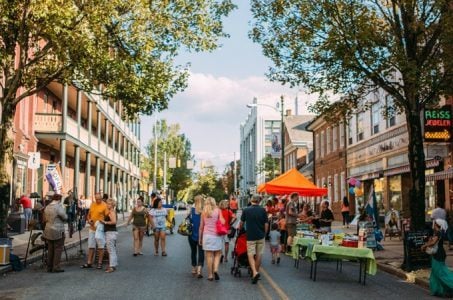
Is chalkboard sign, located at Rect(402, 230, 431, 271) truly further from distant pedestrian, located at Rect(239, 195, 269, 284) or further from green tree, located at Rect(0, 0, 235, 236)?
green tree, located at Rect(0, 0, 235, 236)

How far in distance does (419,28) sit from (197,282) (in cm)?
869

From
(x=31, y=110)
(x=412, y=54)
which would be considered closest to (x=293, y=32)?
(x=412, y=54)

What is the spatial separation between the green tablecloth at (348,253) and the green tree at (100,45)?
694 centimetres

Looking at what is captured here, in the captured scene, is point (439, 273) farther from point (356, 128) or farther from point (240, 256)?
point (356, 128)

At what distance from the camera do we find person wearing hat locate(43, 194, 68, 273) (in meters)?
12.9

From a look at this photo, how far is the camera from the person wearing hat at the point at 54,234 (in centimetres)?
1286

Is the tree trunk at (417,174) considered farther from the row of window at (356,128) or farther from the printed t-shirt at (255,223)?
the row of window at (356,128)

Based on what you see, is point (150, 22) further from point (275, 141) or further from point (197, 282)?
point (275, 141)

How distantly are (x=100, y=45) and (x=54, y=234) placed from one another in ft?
16.4

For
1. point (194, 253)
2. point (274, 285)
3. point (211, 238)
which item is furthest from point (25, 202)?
point (274, 285)

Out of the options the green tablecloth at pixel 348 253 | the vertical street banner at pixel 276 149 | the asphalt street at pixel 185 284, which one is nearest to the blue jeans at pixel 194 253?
the asphalt street at pixel 185 284

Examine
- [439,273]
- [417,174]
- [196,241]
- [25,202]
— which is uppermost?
[417,174]

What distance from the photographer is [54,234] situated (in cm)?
1291

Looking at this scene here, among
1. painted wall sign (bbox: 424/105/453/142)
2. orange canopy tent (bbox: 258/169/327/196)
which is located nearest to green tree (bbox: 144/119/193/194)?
orange canopy tent (bbox: 258/169/327/196)
